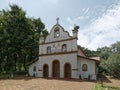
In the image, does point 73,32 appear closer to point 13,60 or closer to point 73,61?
point 73,61

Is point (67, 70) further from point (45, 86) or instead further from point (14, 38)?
point (14, 38)

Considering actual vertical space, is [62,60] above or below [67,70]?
above

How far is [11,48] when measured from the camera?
36.2 metres

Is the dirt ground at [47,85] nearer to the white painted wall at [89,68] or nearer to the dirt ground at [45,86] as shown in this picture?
the dirt ground at [45,86]

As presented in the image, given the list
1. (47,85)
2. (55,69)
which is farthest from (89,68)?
(47,85)

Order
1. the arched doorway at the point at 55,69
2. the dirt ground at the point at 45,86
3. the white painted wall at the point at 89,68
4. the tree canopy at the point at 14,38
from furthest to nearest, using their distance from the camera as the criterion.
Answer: the tree canopy at the point at 14,38 → the arched doorway at the point at 55,69 → the white painted wall at the point at 89,68 → the dirt ground at the point at 45,86

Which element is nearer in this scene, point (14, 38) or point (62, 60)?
point (62, 60)

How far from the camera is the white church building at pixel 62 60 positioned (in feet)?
92.7

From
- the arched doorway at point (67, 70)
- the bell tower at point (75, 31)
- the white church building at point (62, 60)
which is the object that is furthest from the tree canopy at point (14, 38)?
the bell tower at point (75, 31)

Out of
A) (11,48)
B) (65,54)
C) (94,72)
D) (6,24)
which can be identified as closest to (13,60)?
(11,48)

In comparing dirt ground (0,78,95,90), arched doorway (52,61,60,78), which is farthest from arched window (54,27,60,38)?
dirt ground (0,78,95,90)

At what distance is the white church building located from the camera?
28.2 meters

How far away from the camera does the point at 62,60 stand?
2978cm

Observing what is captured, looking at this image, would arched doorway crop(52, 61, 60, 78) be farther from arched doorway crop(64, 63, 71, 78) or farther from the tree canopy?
the tree canopy
